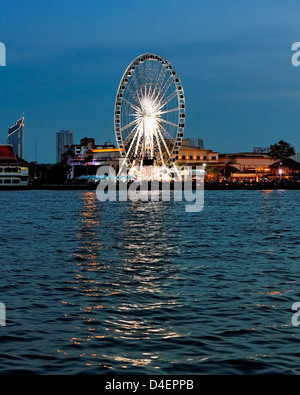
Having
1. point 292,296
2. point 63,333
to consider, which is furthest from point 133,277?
point 63,333

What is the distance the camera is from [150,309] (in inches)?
613

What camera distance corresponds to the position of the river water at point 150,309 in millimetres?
11406

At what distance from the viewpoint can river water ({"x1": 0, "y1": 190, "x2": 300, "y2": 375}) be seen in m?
11.4

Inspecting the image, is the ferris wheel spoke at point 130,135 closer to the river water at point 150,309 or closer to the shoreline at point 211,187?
the shoreline at point 211,187

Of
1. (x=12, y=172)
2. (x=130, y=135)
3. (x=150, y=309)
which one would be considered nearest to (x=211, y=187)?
(x=12, y=172)

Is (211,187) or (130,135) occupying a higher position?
(130,135)

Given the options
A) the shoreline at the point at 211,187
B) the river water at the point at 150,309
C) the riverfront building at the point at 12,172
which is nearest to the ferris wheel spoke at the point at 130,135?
the shoreline at the point at 211,187

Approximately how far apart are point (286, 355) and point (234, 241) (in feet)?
72.8

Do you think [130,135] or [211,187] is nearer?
[130,135]

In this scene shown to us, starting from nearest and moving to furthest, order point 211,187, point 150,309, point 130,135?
point 150,309 → point 130,135 → point 211,187

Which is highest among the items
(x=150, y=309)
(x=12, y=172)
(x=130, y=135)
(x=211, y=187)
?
(x=130, y=135)

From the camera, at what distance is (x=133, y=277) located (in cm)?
2069

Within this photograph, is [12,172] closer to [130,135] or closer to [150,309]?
[130,135]
